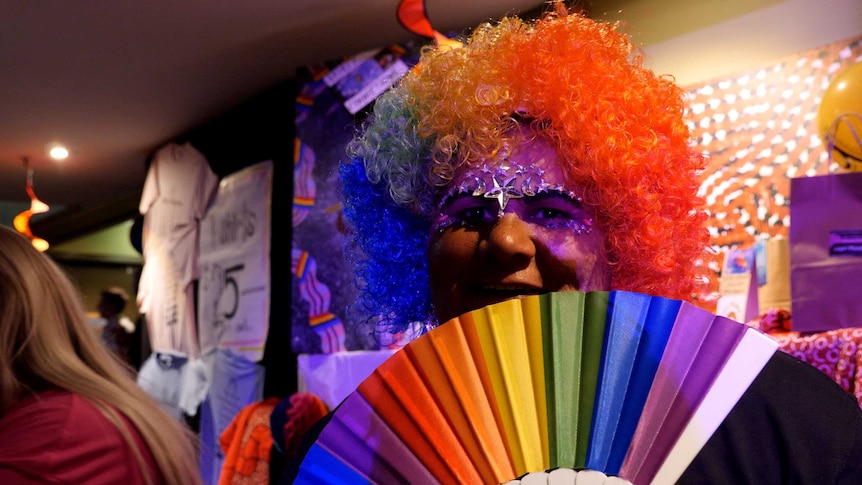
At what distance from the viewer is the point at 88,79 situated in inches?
180

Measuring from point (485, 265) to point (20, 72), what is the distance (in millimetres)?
4187

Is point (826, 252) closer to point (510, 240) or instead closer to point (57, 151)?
point (510, 240)

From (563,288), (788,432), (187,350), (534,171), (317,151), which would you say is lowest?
(788,432)

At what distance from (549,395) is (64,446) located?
1.22m

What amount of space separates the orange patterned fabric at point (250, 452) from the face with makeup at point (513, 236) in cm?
256

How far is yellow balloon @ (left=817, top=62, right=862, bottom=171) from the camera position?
1.87 m

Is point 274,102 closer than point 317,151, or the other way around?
point 317,151

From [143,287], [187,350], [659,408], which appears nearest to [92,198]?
[143,287]

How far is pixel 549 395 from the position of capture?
28.8 inches

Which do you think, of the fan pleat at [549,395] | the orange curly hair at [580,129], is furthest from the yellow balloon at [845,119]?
the fan pleat at [549,395]

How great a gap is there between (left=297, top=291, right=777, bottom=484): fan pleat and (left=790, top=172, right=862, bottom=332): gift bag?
116 cm

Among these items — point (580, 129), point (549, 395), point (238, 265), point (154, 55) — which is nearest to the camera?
point (549, 395)

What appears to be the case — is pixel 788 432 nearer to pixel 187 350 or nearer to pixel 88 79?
pixel 88 79

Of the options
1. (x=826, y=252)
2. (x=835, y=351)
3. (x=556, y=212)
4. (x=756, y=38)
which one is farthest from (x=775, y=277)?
(x=556, y=212)
